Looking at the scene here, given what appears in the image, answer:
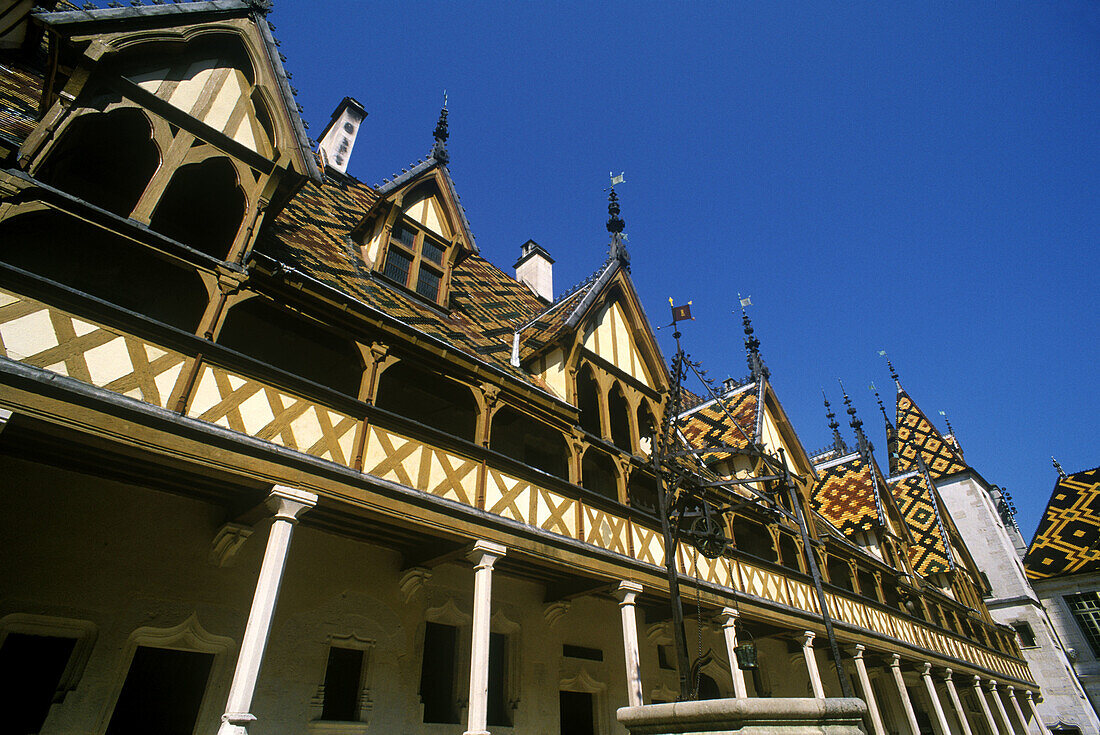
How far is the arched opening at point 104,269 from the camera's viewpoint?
772 centimetres

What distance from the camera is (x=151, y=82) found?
26.1 ft

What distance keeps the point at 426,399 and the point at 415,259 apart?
3084mm

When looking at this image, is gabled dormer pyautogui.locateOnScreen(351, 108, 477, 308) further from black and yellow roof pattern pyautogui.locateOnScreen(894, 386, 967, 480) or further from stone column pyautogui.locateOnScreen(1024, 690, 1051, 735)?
black and yellow roof pattern pyautogui.locateOnScreen(894, 386, 967, 480)

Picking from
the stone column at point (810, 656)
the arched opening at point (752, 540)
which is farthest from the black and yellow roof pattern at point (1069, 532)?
the stone column at point (810, 656)

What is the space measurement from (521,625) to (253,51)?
10583 mm

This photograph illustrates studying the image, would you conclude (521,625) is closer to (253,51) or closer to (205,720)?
(205,720)

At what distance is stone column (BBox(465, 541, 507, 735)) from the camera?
24.3 feet

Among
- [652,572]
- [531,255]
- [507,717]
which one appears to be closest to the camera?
[507,717]

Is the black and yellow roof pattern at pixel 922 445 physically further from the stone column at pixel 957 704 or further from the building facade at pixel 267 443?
the building facade at pixel 267 443

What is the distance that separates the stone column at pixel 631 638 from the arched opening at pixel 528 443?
8.72 ft

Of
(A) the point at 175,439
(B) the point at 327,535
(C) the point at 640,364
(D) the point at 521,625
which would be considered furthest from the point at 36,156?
(C) the point at 640,364

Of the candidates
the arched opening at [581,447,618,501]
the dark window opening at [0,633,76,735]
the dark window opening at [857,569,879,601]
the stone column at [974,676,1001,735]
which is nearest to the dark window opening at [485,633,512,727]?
the arched opening at [581,447,618,501]

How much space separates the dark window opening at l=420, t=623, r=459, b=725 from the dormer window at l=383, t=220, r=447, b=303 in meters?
6.34

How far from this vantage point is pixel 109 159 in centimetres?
873
